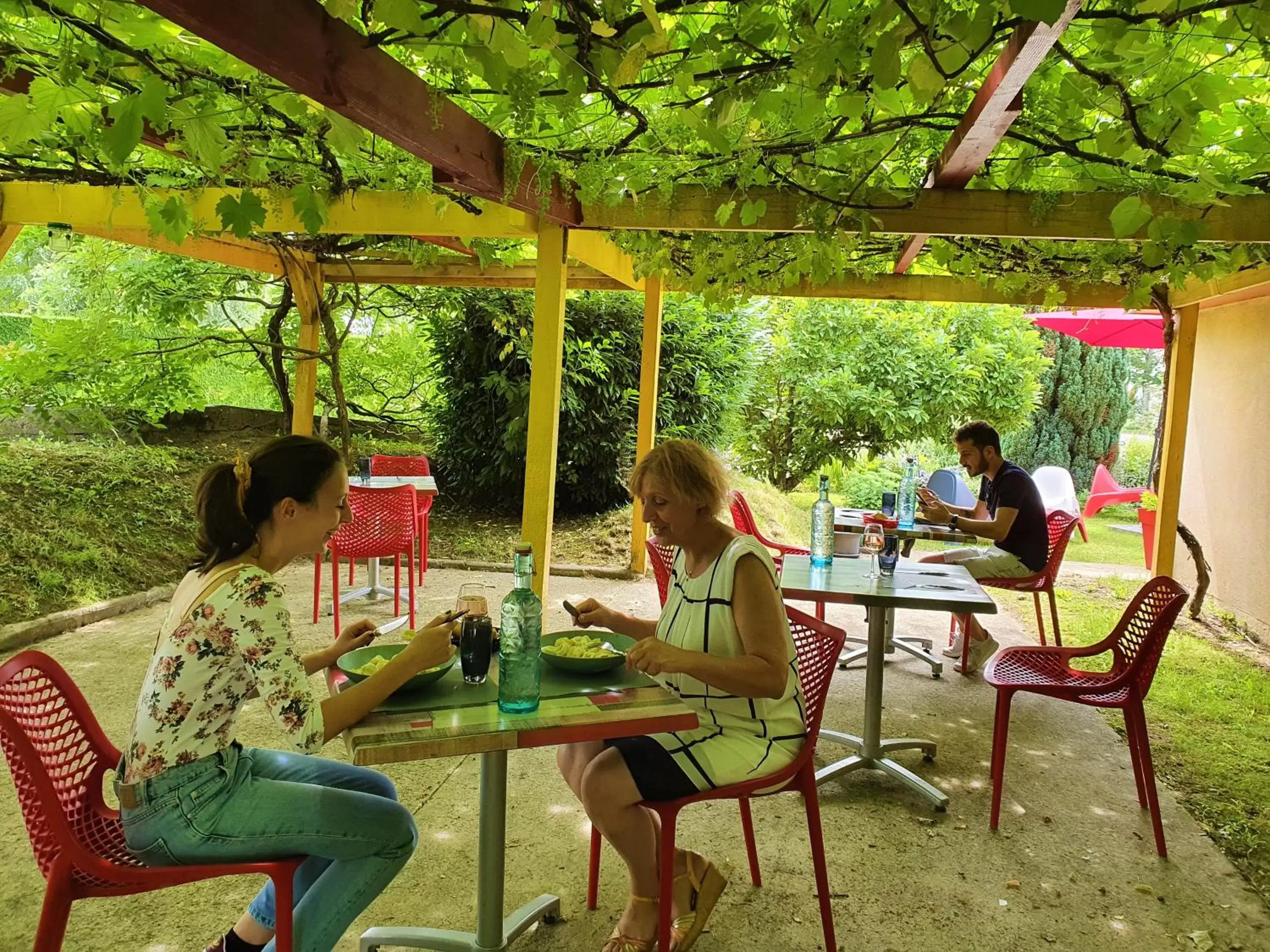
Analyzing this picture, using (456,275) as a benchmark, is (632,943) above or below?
below

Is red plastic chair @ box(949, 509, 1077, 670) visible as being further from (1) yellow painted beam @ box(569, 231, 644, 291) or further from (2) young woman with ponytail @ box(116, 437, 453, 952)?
(2) young woman with ponytail @ box(116, 437, 453, 952)

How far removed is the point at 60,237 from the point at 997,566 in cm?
589

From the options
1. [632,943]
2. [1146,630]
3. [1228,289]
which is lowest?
[632,943]

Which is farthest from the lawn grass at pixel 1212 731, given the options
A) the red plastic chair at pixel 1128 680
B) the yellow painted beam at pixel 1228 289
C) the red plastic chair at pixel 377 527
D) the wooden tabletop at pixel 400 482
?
the wooden tabletop at pixel 400 482

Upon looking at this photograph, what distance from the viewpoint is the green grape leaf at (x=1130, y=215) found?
2721mm

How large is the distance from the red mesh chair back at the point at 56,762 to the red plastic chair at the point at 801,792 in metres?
1.14

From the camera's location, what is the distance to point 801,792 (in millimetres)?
2516

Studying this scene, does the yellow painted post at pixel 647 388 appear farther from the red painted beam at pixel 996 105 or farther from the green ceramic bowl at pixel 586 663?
the green ceramic bowl at pixel 586 663

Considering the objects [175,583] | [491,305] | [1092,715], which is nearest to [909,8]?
[1092,715]

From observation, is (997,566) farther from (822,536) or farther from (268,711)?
(268,711)

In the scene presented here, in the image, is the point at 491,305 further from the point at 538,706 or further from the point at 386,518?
the point at 538,706

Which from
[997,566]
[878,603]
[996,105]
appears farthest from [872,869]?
[997,566]

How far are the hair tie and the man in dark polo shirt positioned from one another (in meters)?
4.14

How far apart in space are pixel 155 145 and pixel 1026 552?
482 cm
